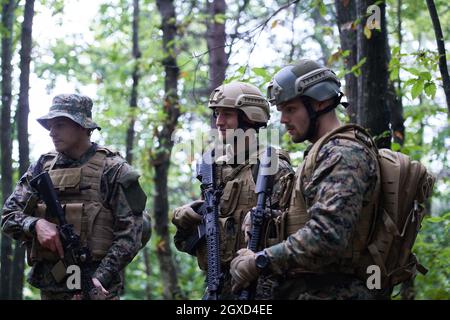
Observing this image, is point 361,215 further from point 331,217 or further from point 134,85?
point 134,85

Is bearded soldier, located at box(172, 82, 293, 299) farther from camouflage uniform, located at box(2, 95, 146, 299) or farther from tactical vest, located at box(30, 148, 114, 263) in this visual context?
tactical vest, located at box(30, 148, 114, 263)

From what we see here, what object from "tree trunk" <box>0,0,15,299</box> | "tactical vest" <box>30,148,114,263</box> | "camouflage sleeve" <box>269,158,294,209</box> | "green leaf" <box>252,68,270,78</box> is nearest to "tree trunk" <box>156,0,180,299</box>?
"tree trunk" <box>0,0,15,299</box>

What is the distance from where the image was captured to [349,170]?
132 inches

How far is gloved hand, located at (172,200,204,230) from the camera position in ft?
15.7

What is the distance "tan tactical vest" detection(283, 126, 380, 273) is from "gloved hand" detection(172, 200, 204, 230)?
1.23 m

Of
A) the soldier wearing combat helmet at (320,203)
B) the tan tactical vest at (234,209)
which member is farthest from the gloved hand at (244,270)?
the tan tactical vest at (234,209)

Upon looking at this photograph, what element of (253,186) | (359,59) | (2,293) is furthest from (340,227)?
(2,293)

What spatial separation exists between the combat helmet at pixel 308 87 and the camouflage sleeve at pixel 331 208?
36 centimetres

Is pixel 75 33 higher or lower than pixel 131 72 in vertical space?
higher

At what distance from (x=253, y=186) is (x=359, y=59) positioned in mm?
2147

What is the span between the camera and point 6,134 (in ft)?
26.8

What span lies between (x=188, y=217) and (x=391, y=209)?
1697 mm
